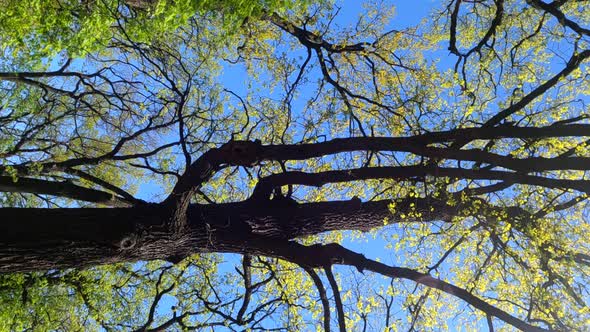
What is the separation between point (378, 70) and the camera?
439 inches

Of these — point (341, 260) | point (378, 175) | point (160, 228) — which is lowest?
point (341, 260)

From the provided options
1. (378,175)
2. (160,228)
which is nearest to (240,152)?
(160,228)

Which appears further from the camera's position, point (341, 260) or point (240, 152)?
point (341, 260)

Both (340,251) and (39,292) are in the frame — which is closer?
(340,251)

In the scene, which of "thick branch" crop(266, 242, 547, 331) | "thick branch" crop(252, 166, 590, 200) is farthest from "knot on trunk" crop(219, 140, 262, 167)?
"thick branch" crop(266, 242, 547, 331)

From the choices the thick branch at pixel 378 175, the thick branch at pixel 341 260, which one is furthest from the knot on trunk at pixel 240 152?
the thick branch at pixel 341 260

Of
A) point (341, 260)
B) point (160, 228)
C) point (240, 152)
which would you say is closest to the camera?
point (160, 228)

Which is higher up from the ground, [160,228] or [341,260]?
[160,228]

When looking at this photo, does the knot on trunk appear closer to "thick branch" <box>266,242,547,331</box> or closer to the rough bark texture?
the rough bark texture

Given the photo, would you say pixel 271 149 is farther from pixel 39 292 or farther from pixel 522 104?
pixel 39 292

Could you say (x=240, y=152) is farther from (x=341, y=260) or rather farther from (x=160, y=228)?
(x=341, y=260)

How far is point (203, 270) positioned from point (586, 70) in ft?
26.8

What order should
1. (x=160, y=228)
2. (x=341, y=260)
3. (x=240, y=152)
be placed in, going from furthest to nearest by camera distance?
(x=341, y=260) < (x=240, y=152) < (x=160, y=228)

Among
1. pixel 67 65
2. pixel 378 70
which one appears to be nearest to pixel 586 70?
pixel 378 70
